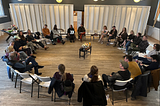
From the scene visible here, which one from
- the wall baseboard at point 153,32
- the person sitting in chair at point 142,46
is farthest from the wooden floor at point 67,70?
the wall baseboard at point 153,32

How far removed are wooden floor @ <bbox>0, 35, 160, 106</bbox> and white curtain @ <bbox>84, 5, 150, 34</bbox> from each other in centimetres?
344

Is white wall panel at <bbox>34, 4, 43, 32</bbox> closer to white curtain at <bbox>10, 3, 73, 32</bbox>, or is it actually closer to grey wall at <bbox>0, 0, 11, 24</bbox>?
white curtain at <bbox>10, 3, 73, 32</bbox>

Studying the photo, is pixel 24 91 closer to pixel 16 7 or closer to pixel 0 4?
pixel 16 7

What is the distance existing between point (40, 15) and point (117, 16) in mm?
6817

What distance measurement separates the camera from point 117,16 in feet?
29.8

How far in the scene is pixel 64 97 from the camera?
9.87ft

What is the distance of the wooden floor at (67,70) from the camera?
2869 mm

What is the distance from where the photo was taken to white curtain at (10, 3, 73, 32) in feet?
29.1

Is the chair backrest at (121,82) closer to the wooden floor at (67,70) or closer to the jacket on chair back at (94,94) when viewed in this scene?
the jacket on chair back at (94,94)

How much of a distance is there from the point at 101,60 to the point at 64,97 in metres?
2.82

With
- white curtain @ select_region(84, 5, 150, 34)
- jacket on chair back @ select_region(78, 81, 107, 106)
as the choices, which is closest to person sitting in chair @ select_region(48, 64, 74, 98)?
jacket on chair back @ select_region(78, 81, 107, 106)


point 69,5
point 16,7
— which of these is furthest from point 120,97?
point 16,7

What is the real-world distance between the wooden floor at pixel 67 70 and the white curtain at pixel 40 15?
340 centimetres

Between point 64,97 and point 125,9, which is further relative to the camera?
point 125,9
